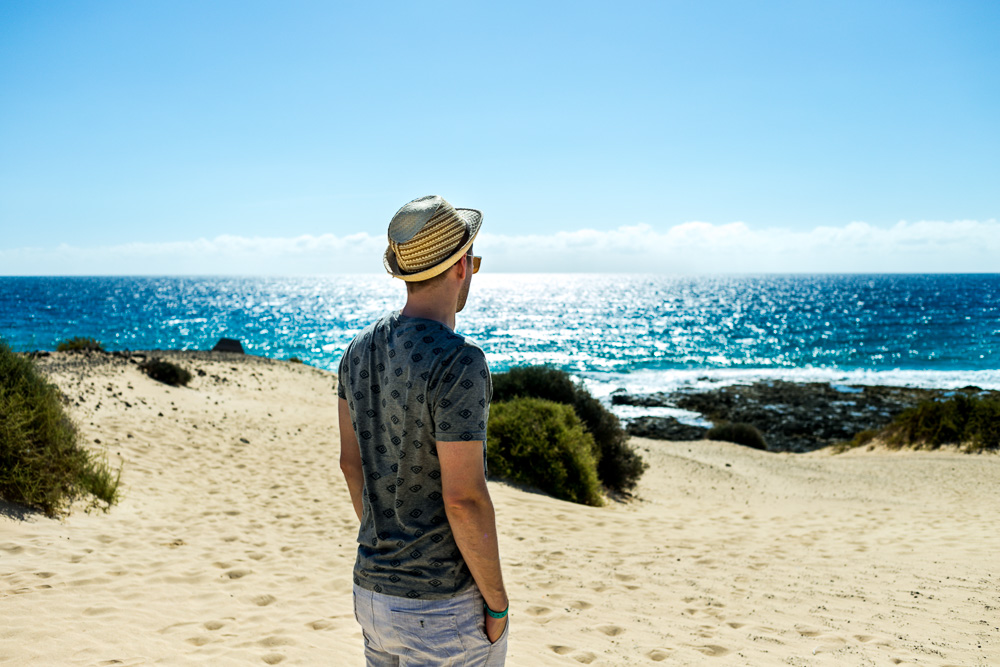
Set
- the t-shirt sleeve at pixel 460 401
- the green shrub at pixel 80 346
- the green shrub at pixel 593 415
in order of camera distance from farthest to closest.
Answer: the green shrub at pixel 80 346, the green shrub at pixel 593 415, the t-shirt sleeve at pixel 460 401

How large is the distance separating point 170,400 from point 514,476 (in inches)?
346

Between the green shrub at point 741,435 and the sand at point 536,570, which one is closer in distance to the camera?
the sand at point 536,570

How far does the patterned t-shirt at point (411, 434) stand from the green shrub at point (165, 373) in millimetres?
16309

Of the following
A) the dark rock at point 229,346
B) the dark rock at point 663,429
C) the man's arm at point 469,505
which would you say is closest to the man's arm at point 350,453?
the man's arm at point 469,505

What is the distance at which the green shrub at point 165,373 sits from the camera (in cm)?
1603

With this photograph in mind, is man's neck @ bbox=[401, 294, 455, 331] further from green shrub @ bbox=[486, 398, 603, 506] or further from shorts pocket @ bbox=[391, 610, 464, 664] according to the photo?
green shrub @ bbox=[486, 398, 603, 506]

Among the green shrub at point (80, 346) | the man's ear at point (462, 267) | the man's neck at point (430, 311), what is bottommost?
the green shrub at point (80, 346)

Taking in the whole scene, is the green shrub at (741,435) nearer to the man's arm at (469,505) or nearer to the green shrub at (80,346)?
the man's arm at (469,505)

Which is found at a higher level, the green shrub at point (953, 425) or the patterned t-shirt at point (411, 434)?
the patterned t-shirt at point (411, 434)

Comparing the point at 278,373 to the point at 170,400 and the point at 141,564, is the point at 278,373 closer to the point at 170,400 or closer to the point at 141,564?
the point at 170,400

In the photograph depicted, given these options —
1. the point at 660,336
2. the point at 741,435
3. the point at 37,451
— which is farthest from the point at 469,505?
the point at 660,336

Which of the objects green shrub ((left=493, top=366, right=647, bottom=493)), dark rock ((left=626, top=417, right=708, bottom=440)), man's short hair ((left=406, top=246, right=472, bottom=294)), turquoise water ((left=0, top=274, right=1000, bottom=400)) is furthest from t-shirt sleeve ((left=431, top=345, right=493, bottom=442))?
turquoise water ((left=0, top=274, right=1000, bottom=400))

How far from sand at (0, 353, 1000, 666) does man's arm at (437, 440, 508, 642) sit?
2958 mm

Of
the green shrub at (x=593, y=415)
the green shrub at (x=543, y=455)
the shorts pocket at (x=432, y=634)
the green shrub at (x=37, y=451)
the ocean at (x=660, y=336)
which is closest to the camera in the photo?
the shorts pocket at (x=432, y=634)
